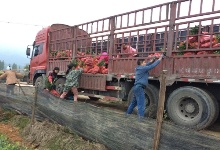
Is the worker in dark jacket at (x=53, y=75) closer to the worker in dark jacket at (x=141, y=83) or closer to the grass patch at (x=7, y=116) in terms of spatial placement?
the grass patch at (x=7, y=116)

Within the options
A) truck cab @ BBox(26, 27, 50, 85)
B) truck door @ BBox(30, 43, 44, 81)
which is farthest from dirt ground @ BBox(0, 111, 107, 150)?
truck door @ BBox(30, 43, 44, 81)

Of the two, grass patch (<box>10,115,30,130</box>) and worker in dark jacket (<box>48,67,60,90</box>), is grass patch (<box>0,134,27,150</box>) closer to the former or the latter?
grass patch (<box>10,115,30,130</box>)

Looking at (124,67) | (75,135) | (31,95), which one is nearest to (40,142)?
(75,135)

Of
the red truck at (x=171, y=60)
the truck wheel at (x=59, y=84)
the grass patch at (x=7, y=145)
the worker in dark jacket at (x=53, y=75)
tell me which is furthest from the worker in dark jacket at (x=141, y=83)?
the truck wheel at (x=59, y=84)

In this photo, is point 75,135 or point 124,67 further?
point 124,67

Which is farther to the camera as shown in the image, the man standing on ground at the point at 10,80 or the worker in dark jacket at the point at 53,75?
the worker in dark jacket at the point at 53,75

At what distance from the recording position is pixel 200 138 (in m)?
3.36

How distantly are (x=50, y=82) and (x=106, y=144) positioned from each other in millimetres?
4389

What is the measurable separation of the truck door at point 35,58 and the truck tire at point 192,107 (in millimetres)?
6968

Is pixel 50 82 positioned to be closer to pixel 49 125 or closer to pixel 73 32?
pixel 73 32

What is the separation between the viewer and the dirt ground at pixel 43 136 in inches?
208

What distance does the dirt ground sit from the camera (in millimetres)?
5278

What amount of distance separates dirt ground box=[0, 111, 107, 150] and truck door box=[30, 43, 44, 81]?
13.0 ft

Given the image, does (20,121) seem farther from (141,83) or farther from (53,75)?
(141,83)
